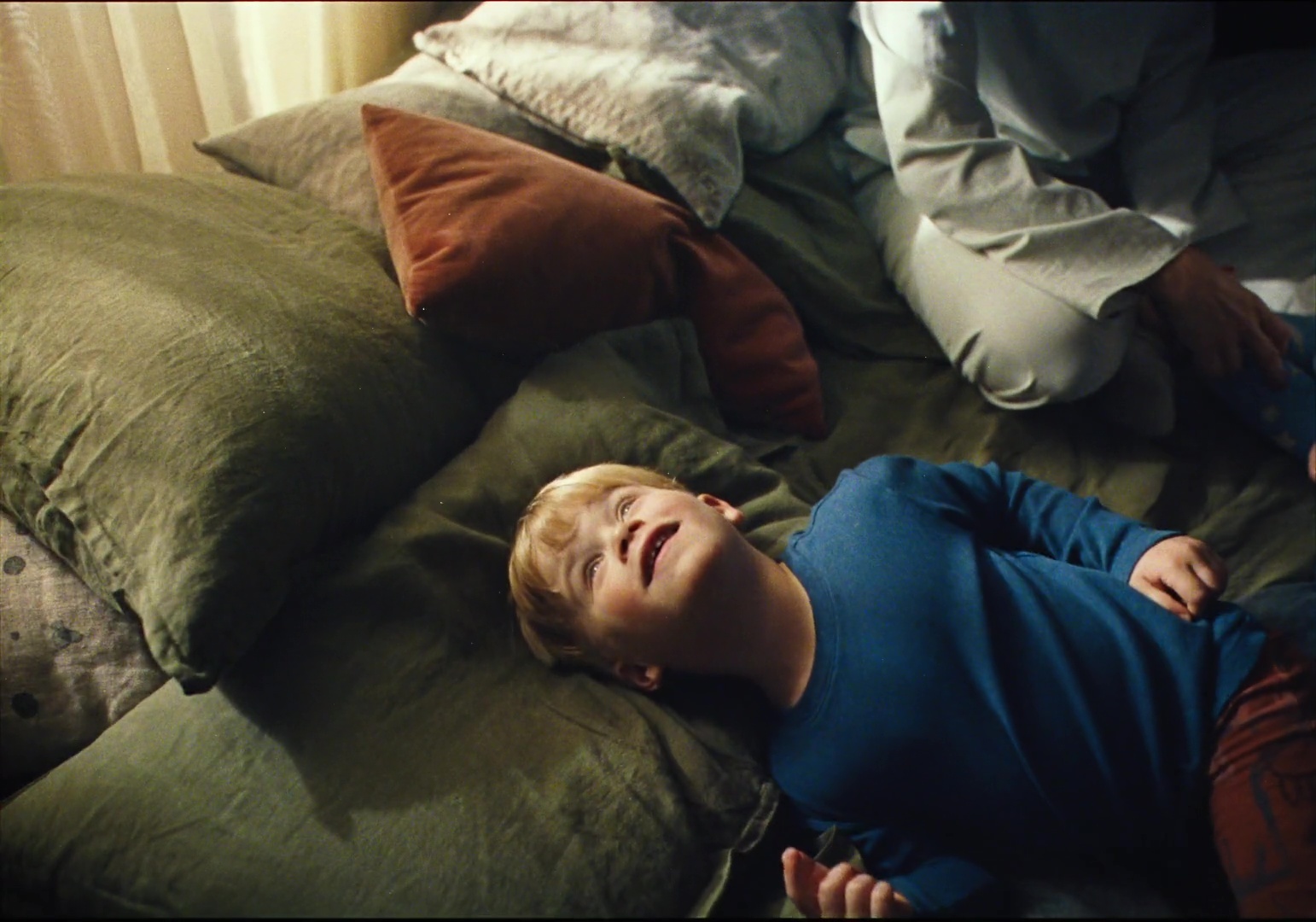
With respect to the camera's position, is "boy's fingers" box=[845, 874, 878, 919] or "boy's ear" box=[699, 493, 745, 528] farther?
"boy's ear" box=[699, 493, 745, 528]

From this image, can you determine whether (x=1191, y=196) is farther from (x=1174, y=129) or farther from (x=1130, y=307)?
(x=1130, y=307)

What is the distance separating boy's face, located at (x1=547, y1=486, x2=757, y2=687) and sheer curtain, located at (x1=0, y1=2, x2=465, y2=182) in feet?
2.03

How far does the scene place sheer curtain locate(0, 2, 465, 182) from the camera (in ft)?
3.06

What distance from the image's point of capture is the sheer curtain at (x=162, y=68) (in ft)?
3.06

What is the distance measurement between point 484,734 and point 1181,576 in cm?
45

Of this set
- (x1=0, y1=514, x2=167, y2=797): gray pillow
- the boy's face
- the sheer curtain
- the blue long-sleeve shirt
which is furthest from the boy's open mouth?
the sheer curtain

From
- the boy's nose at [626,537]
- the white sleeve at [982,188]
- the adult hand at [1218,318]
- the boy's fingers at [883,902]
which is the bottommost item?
the boy's fingers at [883,902]

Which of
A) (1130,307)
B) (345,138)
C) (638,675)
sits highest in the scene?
(345,138)

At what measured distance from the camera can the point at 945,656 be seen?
0.64 m

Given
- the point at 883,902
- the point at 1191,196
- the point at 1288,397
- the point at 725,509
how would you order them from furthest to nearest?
the point at 1191,196, the point at 1288,397, the point at 725,509, the point at 883,902

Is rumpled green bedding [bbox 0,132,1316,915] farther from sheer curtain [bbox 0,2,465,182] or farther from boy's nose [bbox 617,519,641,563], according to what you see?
sheer curtain [bbox 0,2,465,182]

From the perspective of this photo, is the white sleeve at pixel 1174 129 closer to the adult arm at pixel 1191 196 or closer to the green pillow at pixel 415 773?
the adult arm at pixel 1191 196

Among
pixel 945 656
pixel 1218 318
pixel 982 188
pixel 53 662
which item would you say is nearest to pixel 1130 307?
pixel 1218 318

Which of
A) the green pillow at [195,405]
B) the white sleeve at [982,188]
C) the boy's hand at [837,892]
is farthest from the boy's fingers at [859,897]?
the white sleeve at [982,188]
